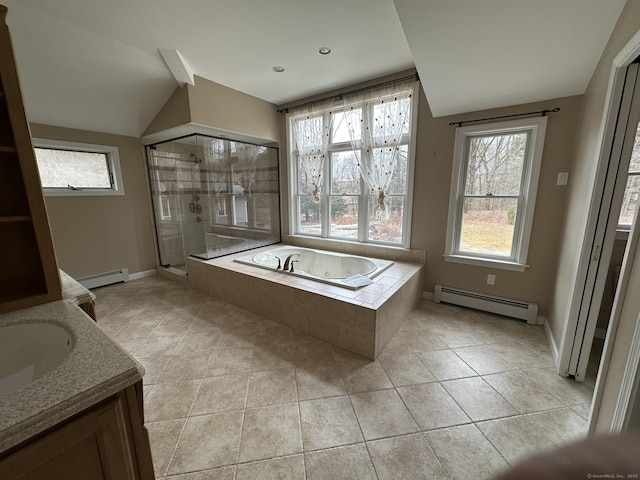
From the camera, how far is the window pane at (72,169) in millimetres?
3035

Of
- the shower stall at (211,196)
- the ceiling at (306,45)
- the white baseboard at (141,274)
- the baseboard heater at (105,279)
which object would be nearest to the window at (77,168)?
the ceiling at (306,45)

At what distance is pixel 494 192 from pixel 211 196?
3495 mm

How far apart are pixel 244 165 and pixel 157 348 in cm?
265

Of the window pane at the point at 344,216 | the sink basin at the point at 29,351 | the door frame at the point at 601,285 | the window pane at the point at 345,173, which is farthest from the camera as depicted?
the window pane at the point at 344,216

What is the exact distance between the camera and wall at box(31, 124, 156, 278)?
315 cm

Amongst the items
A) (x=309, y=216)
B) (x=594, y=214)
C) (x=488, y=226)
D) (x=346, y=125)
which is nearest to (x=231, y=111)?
(x=346, y=125)

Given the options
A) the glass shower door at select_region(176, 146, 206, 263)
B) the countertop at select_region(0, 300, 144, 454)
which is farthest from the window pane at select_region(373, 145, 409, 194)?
the countertop at select_region(0, 300, 144, 454)

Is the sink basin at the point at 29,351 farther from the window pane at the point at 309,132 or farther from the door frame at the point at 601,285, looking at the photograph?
the window pane at the point at 309,132

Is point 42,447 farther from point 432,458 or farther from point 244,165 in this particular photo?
point 244,165

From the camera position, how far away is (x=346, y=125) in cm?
329

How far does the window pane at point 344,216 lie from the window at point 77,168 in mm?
2998

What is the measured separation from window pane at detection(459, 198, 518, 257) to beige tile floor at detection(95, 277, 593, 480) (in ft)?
2.51

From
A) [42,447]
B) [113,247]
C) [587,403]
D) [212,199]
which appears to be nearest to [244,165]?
[212,199]

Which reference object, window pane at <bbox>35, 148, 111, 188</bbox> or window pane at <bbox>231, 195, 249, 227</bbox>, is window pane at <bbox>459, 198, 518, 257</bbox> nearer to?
window pane at <bbox>231, 195, 249, 227</bbox>
